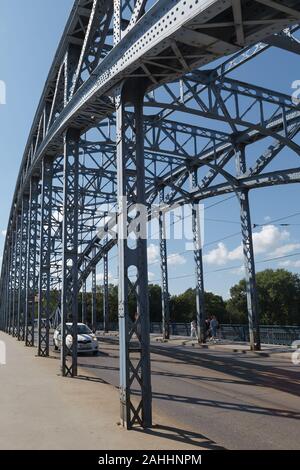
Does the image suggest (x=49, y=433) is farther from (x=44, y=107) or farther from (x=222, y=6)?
(x=44, y=107)

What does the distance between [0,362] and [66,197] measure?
734 cm

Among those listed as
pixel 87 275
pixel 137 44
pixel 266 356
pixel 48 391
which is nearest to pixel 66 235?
pixel 48 391

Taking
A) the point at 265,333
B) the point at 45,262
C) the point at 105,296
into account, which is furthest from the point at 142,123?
the point at 105,296

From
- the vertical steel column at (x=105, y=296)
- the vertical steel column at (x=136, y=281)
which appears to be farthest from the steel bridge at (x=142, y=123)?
the vertical steel column at (x=105, y=296)

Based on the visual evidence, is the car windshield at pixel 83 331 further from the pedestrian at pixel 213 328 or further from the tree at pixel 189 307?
the tree at pixel 189 307

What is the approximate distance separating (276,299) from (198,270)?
2391 inches

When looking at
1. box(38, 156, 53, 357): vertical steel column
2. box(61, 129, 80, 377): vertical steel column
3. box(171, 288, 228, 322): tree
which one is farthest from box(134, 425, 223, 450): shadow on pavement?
box(171, 288, 228, 322): tree

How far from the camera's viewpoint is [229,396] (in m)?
11.0

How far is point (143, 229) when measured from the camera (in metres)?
8.49

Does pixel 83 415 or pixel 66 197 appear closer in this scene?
pixel 83 415

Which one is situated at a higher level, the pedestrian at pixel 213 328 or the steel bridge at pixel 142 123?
the steel bridge at pixel 142 123

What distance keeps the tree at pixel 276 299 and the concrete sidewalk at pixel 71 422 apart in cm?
7520

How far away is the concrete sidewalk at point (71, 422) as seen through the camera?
6.46 m

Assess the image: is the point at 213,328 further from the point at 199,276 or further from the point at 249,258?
the point at 249,258
